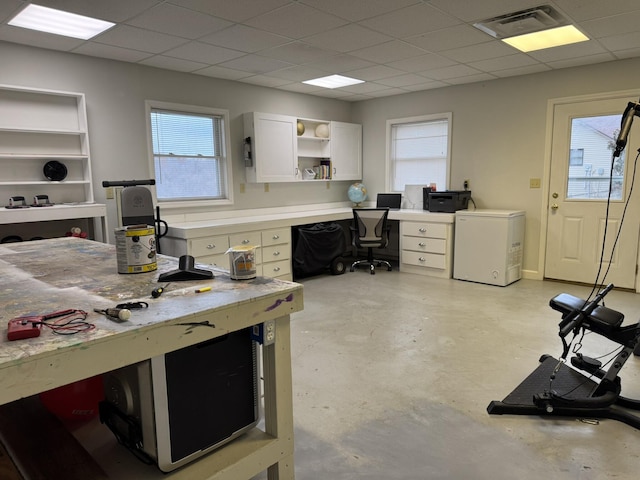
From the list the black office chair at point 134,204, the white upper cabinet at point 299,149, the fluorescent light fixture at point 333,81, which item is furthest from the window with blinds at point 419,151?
the black office chair at point 134,204

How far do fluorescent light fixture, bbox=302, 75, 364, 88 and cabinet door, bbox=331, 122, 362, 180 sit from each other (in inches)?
28.9

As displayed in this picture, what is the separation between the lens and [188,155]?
16.7 feet

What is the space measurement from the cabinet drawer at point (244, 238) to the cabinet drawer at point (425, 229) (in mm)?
2031

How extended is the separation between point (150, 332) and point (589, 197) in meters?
5.12

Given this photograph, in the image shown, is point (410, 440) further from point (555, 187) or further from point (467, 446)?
point (555, 187)

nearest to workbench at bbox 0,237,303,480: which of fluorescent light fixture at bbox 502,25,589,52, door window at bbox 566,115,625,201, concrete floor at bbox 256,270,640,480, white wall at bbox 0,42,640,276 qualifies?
concrete floor at bbox 256,270,640,480

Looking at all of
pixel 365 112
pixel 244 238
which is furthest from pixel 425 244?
pixel 365 112

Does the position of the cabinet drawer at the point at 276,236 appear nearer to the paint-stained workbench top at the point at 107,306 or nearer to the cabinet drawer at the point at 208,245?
the cabinet drawer at the point at 208,245

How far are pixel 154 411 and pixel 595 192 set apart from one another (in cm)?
510

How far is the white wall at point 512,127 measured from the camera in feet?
15.8

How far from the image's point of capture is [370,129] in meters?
6.80

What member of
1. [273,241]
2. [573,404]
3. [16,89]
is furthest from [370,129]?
[573,404]

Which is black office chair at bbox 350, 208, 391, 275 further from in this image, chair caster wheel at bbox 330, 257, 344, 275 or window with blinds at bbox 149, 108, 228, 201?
window with blinds at bbox 149, 108, 228, 201

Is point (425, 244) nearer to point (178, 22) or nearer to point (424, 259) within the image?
point (424, 259)
